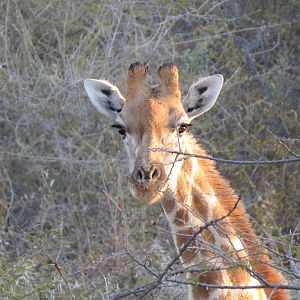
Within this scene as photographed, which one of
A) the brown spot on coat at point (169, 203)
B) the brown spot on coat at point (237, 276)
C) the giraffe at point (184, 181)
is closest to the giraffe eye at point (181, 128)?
Result: the giraffe at point (184, 181)

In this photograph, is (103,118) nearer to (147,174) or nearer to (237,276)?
(147,174)

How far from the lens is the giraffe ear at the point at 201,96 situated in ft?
19.6

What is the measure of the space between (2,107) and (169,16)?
1836mm

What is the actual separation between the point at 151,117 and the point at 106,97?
0.79m

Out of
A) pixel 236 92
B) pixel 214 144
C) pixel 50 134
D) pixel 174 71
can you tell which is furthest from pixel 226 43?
pixel 174 71

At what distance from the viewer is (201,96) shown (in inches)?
237

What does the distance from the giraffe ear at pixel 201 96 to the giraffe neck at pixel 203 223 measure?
0.48m

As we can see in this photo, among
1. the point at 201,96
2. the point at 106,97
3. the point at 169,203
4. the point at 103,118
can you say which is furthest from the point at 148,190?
the point at 103,118

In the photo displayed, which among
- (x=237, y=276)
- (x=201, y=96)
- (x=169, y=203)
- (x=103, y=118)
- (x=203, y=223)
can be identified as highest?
(x=103, y=118)

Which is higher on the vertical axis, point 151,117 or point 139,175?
point 151,117

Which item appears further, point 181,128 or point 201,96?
point 201,96

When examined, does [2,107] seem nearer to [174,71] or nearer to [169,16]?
[169,16]

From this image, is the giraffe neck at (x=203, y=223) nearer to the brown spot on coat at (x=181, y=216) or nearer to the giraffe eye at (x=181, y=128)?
the brown spot on coat at (x=181, y=216)

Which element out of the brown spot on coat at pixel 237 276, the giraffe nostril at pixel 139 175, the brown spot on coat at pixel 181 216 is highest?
the giraffe nostril at pixel 139 175
